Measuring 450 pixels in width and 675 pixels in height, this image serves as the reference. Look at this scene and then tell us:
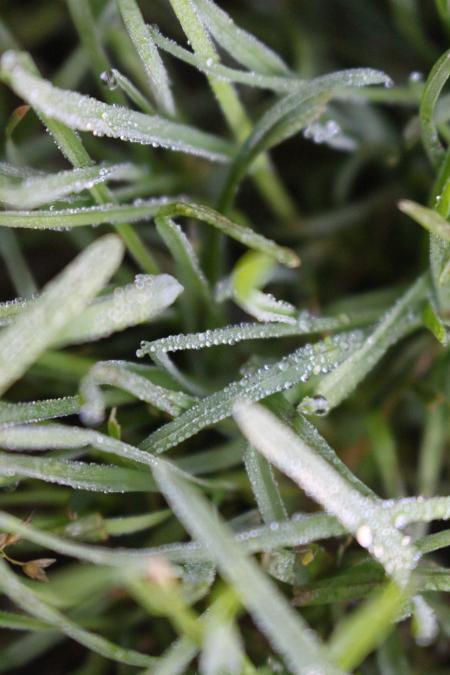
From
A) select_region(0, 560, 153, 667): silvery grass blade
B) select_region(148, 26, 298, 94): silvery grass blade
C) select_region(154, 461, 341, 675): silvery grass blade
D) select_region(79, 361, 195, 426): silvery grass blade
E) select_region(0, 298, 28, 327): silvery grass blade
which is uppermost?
select_region(148, 26, 298, 94): silvery grass blade

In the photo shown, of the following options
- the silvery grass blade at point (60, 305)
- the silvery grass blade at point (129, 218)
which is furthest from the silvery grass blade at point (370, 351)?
the silvery grass blade at point (60, 305)

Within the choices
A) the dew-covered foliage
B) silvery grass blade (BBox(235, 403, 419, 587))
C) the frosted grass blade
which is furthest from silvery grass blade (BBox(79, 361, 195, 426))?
the frosted grass blade

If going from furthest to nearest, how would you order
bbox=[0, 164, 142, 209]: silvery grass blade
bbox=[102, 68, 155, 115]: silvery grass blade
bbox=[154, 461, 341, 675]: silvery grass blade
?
1. bbox=[102, 68, 155, 115]: silvery grass blade
2. bbox=[0, 164, 142, 209]: silvery grass blade
3. bbox=[154, 461, 341, 675]: silvery grass blade

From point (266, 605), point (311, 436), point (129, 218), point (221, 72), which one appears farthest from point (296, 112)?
point (266, 605)

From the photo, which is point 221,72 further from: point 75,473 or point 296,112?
point 75,473

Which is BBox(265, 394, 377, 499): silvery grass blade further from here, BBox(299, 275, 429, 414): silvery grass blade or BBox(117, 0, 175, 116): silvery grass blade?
BBox(117, 0, 175, 116): silvery grass blade

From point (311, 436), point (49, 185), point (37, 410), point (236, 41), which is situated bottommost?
point (311, 436)

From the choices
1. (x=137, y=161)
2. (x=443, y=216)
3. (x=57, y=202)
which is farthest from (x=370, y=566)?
(x=137, y=161)
